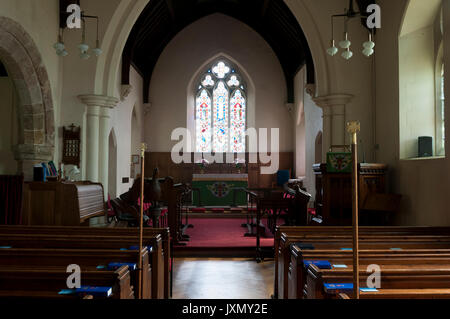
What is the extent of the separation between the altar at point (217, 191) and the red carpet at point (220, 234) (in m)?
1.87

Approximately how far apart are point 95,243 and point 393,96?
4.88 meters

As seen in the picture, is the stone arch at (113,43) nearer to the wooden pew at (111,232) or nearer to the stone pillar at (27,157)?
the stone pillar at (27,157)

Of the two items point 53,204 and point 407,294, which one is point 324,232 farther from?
point 53,204

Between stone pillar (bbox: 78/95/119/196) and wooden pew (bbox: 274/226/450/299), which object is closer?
wooden pew (bbox: 274/226/450/299)

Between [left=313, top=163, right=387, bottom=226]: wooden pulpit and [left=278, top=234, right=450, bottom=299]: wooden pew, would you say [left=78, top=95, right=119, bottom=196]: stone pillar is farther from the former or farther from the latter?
[left=278, top=234, right=450, bottom=299]: wooden pew

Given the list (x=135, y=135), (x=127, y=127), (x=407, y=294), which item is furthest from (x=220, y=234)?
(x=135, y=135)

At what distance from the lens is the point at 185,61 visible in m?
12.6

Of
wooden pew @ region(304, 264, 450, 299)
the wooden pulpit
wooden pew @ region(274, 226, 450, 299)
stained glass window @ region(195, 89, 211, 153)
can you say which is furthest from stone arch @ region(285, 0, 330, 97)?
stained glass window @ region(195, 89, 211, 153)

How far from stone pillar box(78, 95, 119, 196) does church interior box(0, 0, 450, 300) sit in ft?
0.08

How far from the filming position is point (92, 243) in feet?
9.45

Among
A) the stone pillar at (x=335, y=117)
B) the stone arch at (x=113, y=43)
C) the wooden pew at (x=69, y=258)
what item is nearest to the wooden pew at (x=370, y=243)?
the wooden pew at (x=69, y=258)

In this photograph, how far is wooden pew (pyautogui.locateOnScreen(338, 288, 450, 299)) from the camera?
1724 mm

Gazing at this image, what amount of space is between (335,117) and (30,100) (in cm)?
497

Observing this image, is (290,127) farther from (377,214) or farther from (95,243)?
(95,243)
